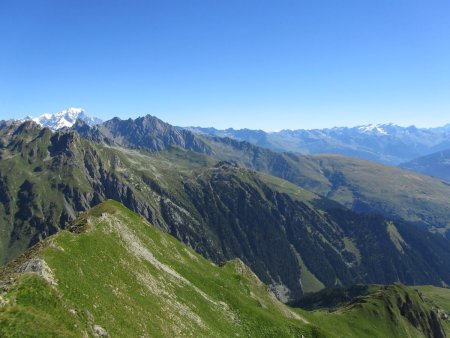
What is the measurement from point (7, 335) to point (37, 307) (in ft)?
20.5

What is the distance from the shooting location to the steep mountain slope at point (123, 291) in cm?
4669

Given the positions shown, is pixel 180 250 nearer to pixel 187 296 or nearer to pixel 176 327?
pixel 187 296

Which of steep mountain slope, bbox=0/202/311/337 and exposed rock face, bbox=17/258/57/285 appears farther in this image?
exposed rock face, bbox=17/258/57/285

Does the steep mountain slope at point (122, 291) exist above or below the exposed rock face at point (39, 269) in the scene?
below

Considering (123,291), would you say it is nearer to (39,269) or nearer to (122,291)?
(122,291)

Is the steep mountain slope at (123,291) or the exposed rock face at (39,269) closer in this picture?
the steep mountain slope at (123,291)

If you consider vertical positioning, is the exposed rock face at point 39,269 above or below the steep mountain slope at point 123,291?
above

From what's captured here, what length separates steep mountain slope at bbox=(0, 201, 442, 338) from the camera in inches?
1838

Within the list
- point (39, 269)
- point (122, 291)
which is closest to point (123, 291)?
point (122, 291)

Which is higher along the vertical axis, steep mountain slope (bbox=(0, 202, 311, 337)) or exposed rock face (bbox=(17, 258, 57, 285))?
exposed rock face (bbox=(17, 258, 57, 285))

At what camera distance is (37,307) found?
45.7 m

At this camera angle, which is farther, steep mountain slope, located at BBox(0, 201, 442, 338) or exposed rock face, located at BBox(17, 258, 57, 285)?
exposed rock face, located at BBox(17, 258, 57, 285)

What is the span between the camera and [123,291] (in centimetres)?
6406

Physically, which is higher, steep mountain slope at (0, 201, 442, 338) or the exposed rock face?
the exposed rock face
